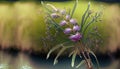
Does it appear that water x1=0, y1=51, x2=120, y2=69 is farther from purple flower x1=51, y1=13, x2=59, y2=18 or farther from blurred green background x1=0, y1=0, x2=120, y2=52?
purple flower x1=51, y1=13, x2=59, y2=18

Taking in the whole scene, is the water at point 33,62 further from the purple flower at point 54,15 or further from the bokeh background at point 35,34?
the purple flower at point 54,15

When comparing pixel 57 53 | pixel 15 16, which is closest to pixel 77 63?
pixel 57 53

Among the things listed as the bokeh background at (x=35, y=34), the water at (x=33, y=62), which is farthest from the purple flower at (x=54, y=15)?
the water at (x=33, y=62)

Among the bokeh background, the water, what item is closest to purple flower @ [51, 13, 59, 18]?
the bokeh background

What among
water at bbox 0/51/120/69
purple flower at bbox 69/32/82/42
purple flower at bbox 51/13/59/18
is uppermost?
purple flower at bbox 51/13/59/18

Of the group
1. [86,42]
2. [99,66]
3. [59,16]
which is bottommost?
[99,66]

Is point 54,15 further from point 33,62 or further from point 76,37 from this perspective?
point 33,62

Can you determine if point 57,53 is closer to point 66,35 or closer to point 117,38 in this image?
point 66,35

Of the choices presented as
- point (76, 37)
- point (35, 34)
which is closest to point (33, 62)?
point (35, 34)
